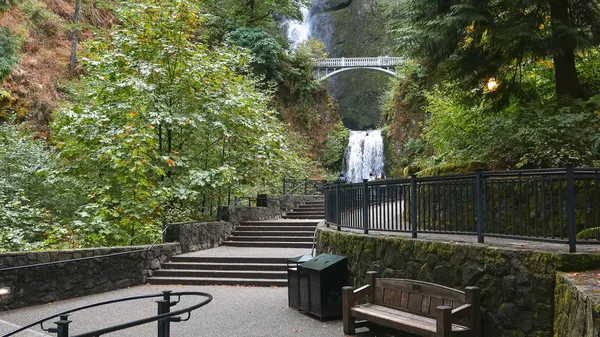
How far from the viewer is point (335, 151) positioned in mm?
36312

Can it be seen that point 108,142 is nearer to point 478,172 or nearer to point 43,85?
point 478,172

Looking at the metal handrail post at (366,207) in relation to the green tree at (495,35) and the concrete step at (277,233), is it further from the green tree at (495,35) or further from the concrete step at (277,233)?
the concrete step at (277,233)

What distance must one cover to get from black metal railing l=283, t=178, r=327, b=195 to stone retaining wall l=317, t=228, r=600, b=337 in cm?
1808

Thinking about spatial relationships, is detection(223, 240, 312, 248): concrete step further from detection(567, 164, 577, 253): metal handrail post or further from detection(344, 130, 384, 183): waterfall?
detection(344, 130, 384, 183): waterfall

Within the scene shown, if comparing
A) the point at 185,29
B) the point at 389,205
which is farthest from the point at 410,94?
the point at 389,205

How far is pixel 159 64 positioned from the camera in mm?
13961

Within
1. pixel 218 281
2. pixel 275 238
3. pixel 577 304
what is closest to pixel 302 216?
pixel 275 238

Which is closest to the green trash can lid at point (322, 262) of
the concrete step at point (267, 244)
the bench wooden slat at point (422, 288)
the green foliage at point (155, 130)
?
the bench wooden slat at point (422, 288)

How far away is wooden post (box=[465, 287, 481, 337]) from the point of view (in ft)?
18.2

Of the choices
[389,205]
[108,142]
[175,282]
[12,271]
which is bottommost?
[175,282]

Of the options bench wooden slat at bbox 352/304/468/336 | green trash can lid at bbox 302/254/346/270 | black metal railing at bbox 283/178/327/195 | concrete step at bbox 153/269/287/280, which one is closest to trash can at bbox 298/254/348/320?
green trash can lid at bbox 302/254/346/270

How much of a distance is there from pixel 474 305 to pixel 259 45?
98.3 feet

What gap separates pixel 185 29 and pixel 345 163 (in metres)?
22.4

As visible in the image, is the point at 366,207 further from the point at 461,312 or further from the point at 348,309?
the point at 461,312
